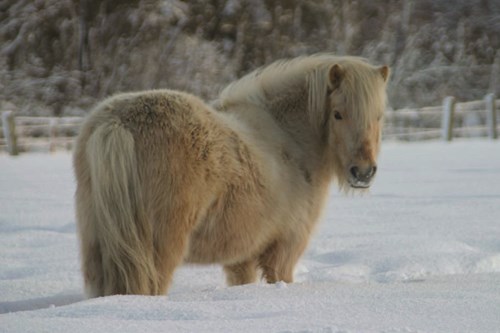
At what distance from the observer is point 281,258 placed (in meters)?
3.96

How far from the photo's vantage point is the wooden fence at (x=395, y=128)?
627 inches

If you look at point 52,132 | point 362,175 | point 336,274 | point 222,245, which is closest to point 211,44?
point 52,132

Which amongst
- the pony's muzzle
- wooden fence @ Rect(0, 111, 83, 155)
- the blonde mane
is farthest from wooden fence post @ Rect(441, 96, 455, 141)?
the pony's muzzle

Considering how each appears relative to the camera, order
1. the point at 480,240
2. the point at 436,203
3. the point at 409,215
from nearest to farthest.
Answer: the point at 480,240 → the point at 409,215 → the point at 436,203

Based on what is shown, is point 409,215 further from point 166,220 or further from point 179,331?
point 179,331

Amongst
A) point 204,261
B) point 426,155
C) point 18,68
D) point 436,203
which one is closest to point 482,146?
point 426,155

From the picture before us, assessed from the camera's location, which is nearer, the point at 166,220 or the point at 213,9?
the point at 166,220

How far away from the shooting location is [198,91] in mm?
22719

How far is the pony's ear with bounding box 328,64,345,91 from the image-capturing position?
13.0 ft

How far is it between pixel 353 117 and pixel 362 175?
0.31 m

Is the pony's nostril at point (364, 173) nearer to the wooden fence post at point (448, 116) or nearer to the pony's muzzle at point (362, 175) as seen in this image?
the pony's muzzle at point (362, 175)

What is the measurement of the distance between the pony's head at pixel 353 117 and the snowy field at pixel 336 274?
0.59m

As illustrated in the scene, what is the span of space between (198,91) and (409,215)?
16585 millimetres

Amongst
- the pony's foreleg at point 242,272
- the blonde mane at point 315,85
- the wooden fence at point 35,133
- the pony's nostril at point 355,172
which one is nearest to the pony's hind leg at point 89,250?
the pony's foreleg at point 242,272
